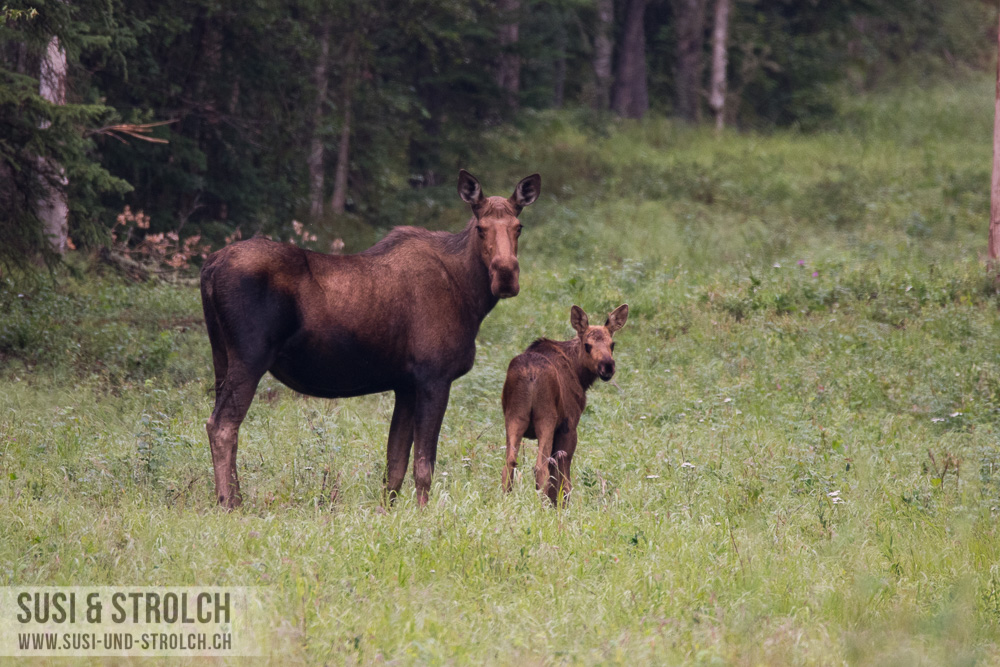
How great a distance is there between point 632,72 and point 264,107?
18.0 meters

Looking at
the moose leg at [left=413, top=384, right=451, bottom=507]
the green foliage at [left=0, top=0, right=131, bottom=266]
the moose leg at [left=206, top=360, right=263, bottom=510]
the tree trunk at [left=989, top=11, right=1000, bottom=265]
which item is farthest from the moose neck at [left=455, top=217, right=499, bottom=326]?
the tree trunk at [left=989, top=11, right=1000, bottom=265]

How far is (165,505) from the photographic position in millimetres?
7242

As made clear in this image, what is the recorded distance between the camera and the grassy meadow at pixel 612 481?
5.44 metres

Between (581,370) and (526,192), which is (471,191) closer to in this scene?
(526,192)

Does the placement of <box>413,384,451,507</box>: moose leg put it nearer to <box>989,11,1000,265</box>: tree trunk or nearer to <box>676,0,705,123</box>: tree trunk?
<box>989,11,1000,265</box>: tree trunk

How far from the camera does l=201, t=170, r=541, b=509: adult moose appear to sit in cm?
745

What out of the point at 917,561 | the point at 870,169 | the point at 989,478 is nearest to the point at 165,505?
the point at 917,561

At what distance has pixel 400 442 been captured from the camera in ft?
26.6

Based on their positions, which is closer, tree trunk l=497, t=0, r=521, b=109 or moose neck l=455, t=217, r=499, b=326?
moose neck l=455, t=217, r=499, b=326

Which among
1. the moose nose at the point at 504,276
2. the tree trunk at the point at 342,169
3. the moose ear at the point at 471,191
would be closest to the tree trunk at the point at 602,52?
the tree trunk at the point at 342,169

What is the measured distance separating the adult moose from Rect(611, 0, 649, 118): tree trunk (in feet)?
90.5

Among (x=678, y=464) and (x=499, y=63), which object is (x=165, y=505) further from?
(x=499, y=63)

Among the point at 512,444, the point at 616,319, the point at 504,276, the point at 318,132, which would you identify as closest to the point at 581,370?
the point at 616,319

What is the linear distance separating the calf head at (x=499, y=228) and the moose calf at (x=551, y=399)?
0.69 m
